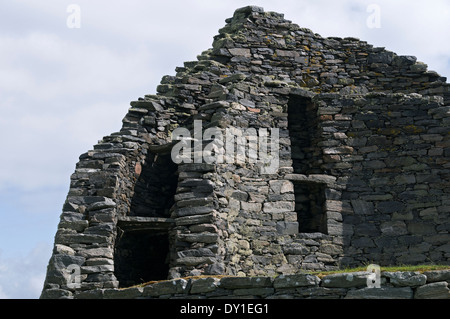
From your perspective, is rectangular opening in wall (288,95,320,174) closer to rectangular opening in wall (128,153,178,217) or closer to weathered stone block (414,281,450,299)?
rectangular opening in wall (128,153,178,217)

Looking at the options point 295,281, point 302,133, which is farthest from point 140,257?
point 295,281

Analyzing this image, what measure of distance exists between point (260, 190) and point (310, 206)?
4.82 ft

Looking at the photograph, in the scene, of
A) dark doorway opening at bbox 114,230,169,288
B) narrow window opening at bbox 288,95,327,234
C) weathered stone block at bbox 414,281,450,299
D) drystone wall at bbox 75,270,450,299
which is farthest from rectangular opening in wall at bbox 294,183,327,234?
weathered stone block at bbox 414,281,450,299

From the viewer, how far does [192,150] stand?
14.7 meters

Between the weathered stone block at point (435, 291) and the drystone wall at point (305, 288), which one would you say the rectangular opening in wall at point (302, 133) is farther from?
the weathered stone block at point (435, 291)

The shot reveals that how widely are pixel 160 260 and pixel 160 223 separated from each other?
5.02ft

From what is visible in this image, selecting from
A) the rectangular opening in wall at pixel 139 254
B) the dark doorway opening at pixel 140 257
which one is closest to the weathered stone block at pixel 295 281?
the rectangular opening in wall at pixel 139 254

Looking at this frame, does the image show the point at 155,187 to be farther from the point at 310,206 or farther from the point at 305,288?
the point at 305,288

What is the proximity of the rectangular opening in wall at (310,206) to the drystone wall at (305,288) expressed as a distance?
507 cm

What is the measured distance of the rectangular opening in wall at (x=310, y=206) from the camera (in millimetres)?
15289

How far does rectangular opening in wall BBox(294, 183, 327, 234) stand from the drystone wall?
5069 mm
